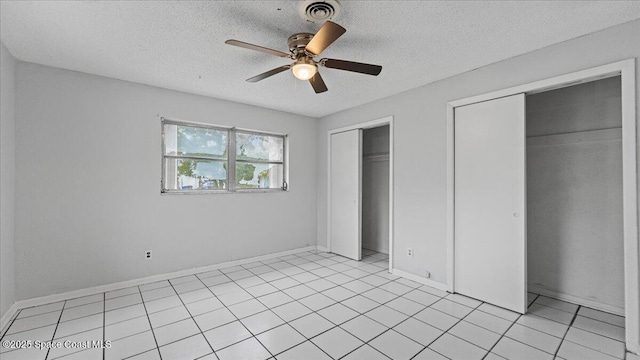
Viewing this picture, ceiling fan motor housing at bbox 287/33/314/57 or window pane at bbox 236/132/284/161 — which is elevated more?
ceiling fan motor housing at bbox 287/33/314/57

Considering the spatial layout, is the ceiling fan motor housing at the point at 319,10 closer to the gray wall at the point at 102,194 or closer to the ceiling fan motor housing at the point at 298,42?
the ceiling fan motor housing at the point at 298,42

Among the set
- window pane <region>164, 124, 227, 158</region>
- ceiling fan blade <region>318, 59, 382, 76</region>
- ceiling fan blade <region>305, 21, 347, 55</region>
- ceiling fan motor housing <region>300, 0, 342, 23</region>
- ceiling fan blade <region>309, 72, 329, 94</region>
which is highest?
ceiling fan motor housing <region>300, 0, 342, 23</region>

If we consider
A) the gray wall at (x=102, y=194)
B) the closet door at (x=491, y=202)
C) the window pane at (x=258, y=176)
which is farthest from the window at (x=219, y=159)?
the closet door at (x=491, y=202)

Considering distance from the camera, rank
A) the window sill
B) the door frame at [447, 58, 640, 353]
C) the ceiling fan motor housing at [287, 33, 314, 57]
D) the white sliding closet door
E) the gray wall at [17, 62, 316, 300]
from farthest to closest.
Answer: the white sliding closet door → the window sill → the gray wall at [17, 62, 316, 300] → the ceiling fan motor housing at [287, 33, 314, 57] → the door frame at [447, 58, 640, 353]

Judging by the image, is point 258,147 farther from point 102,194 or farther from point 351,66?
point 351,66

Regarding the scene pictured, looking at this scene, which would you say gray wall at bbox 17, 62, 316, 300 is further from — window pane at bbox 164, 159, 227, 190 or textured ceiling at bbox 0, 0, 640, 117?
textured ceiling at bbox 0, 0, 640, 117

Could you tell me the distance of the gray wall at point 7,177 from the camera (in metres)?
2.52

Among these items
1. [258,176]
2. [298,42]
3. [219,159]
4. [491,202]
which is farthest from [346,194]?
[298,42]

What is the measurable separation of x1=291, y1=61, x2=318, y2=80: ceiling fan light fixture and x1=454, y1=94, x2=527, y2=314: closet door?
196 cm

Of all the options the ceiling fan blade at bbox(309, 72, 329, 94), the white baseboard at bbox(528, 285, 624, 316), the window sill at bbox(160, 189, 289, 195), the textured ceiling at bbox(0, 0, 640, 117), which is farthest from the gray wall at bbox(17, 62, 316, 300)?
the white baseboard at bbox(528, 285, 624, 316)

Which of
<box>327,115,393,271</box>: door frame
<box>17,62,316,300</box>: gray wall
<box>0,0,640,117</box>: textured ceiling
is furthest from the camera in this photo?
<box>327,115,393,271</box>: door frame

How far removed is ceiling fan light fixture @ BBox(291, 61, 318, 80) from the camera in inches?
91.7

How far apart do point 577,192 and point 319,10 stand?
3.35 m

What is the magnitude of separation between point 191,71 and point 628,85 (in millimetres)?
4123
